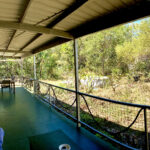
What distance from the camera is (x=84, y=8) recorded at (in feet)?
6.54

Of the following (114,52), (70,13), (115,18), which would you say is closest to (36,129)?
(70,13)

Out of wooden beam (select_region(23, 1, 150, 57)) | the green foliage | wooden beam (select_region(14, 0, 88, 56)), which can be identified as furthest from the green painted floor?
the green foliage

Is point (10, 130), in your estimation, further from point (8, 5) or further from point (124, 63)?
point (124, 63)

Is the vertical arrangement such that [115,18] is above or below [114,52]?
below

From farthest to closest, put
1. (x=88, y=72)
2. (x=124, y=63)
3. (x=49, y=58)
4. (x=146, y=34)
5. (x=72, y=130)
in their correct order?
1. (x=49, y=58)
2. (x=88, y=72)
3. (x=124, y=63)
4. (x=146, y=34)
5. (x=72, y=130)

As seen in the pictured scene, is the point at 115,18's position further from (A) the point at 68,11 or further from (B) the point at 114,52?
(B) the point at 114,52

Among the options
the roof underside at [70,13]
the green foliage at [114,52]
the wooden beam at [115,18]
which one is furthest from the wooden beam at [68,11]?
the green foliage at [114,52]

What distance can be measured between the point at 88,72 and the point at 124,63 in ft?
8.29

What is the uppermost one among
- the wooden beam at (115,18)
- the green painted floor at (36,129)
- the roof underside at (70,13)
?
the roof underside at (70,13)

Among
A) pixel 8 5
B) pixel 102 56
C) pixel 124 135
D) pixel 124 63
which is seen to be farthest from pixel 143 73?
pixel 8 5

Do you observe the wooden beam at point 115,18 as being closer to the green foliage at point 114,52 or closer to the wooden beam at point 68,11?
the wooden beam at point 68,11

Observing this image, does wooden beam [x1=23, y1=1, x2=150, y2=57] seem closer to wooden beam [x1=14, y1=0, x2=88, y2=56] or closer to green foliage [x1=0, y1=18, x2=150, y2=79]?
wooden beam [x1=14, y1=0, x2=88, y2=56]

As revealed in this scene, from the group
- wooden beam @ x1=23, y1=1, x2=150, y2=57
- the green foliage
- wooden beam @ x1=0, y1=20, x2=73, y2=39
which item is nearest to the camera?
wooden beam @ x1=23, y1=1, x2=150, y2=57

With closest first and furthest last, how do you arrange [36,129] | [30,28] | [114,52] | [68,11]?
[68,11], [30,28], [36,129], [114,52]
